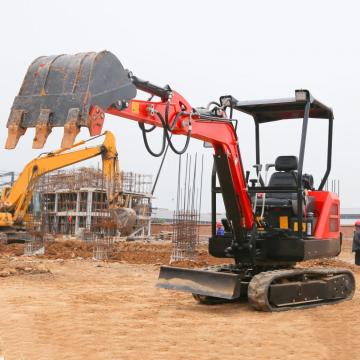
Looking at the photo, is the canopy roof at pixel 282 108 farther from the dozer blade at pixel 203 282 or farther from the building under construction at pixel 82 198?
the building under construction at pixel 82 198

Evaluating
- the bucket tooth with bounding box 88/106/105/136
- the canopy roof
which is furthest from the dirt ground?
the canopy roof

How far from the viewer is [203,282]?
8328 mm

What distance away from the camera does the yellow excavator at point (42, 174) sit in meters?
19.0

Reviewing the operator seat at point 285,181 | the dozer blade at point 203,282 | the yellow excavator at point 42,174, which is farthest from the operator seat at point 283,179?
the yellow excavator at point 42,174

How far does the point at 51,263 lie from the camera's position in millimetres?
15844

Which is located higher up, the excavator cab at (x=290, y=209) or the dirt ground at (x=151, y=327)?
the excavator cab at (x=290, y=209)

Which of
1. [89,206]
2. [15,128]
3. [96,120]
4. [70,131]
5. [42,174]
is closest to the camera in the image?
[70,131]

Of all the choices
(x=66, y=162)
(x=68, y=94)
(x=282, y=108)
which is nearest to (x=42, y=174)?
(x=66, y=162)

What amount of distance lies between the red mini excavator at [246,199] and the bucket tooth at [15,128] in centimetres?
1

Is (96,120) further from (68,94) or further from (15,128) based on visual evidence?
(15,128)

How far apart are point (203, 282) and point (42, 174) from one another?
42.5ft

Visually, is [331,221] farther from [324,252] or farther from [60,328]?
[60,328]

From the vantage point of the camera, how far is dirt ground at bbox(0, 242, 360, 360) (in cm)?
561

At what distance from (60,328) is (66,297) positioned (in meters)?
2.96
